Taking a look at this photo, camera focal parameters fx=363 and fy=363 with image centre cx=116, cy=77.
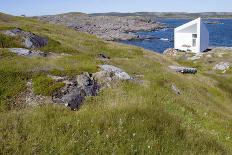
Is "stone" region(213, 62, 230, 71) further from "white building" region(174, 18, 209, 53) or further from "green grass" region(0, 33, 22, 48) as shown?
"green grass" region(0, 33, 22, 48)

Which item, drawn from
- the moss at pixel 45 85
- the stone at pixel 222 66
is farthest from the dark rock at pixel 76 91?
the stone at pixel 222 66

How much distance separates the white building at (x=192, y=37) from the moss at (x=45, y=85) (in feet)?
196

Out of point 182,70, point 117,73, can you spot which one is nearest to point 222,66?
point 182,70

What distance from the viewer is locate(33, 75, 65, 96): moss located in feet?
49.6

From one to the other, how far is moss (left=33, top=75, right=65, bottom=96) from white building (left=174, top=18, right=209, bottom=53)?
2347 inches

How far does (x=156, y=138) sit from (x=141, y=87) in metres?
8.64

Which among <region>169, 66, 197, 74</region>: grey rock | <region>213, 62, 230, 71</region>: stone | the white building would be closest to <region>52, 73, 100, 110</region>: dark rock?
<region>169, 66, 197, 74</region>: grey rock

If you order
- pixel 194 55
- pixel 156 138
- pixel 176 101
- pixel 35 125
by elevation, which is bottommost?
pixel 194 55

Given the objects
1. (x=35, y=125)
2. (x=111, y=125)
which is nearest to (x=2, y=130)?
(x=35, y=125)

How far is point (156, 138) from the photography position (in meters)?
8.97

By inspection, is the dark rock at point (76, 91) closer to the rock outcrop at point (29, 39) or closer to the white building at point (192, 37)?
the rock outcrop at point (29, 39)

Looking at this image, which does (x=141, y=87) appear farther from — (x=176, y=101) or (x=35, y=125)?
(x=35, y=125)

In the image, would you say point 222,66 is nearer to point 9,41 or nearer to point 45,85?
point 9,41

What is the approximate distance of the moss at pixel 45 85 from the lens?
49.6 feet
